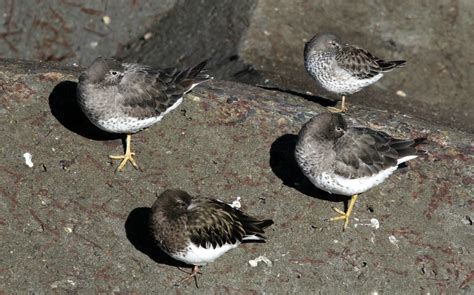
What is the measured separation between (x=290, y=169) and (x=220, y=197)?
1028 mm

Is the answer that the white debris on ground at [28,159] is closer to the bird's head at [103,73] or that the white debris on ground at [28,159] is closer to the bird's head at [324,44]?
the bird's head at [103,73]

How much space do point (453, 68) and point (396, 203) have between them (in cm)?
532

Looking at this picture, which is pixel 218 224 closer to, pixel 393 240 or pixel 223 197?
pixel 223 197

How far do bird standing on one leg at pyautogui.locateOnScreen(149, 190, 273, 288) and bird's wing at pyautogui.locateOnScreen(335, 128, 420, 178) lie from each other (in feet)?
4.32

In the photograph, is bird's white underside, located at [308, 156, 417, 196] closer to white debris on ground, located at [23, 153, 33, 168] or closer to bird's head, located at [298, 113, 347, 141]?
bird's head, located at [298, 113, 347, 141]

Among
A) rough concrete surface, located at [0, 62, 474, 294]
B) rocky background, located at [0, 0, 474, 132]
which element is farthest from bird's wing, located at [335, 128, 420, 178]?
rocky background, located at [0, 0, 474, 132]

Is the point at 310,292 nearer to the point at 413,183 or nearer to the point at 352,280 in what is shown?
the point at 352,280

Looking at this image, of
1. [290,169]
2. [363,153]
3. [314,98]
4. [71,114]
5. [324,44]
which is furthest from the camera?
[314,98]

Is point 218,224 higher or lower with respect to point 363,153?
lower

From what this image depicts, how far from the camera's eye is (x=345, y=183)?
9.25 metres

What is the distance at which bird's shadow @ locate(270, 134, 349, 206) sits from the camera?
9.98 m

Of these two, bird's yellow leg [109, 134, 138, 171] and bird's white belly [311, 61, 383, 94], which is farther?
bird's white belly [311, 61, 383, 94]

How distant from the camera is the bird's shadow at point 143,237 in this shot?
29.5ft

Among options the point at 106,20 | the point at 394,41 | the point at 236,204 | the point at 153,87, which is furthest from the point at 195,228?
the point at 106,20
